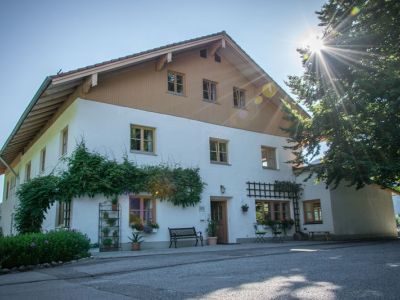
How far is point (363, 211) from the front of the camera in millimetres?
20547

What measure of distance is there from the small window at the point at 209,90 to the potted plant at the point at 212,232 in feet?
18.5

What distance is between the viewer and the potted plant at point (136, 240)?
13.7 metres

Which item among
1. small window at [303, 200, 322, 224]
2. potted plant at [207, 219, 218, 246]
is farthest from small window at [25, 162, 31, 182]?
small window at [303, 200, 322, 224]

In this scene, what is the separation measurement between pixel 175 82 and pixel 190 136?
244cm

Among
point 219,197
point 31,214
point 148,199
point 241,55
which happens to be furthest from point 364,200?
point 31,214

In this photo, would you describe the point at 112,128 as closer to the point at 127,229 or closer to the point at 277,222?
the point at 127,229

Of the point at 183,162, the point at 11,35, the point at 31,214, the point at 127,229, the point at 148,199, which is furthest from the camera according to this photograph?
the point at 183,162

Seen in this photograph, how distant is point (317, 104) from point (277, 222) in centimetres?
636

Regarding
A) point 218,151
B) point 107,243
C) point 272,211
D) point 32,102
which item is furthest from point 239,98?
point 107,243

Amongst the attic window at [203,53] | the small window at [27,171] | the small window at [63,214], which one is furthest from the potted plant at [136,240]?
the small window at [27,171]

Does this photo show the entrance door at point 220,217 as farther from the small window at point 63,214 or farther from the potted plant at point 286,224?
the small window at point 63,214

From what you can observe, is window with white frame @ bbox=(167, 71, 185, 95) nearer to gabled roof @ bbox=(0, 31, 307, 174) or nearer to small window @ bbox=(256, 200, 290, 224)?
gabled roof @ bbox=(0, 31, 307, 174)

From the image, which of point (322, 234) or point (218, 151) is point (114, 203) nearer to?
point (218, 151)

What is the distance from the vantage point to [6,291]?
6316 millimetres
